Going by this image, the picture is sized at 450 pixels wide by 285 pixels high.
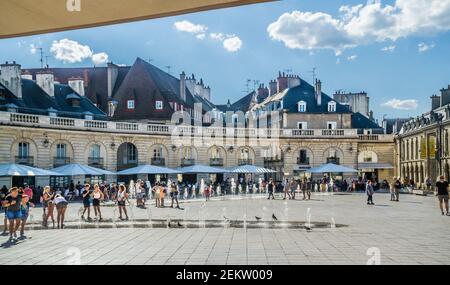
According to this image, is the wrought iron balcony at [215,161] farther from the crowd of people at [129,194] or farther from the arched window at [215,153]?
the crowd of people at [129,194]

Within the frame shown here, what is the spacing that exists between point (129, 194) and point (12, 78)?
39.4ft

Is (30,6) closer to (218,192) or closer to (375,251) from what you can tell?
(375,251)

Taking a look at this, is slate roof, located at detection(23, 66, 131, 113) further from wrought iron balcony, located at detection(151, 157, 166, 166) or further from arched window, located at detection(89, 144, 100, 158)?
wrought iron balcony, located at detection(151, 157, 166, 166)

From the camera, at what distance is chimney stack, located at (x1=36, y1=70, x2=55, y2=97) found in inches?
1224

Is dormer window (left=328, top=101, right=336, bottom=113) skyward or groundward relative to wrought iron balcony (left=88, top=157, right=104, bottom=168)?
skyward

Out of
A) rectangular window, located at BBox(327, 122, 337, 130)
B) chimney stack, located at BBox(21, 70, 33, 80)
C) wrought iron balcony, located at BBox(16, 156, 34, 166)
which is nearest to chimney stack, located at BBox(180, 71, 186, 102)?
chimney stack, located at BBox(21, 70, 33, 80)

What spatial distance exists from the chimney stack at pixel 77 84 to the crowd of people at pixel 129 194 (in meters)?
9.10

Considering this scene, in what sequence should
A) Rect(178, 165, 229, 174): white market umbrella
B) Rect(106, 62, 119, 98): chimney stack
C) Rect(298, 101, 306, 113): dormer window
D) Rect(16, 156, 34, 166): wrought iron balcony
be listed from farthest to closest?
1. Rect(178, 165, 229, 174): white market umbrella
2. Rect(106, 62, 119, 98): chimney stack
3. Rect(16, 156, 34, 166): wrought iron balcony
4. Rect(298, 101, 306, 113): dormer window

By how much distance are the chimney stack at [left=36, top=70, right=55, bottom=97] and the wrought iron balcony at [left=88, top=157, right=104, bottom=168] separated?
6.15 metres

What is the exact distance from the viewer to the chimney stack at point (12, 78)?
28298 millimetres

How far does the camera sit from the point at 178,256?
26.8 ft

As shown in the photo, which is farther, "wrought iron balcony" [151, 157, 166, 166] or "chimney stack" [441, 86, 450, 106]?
"wrought iron balcony" [151, 157, 166, 166]
